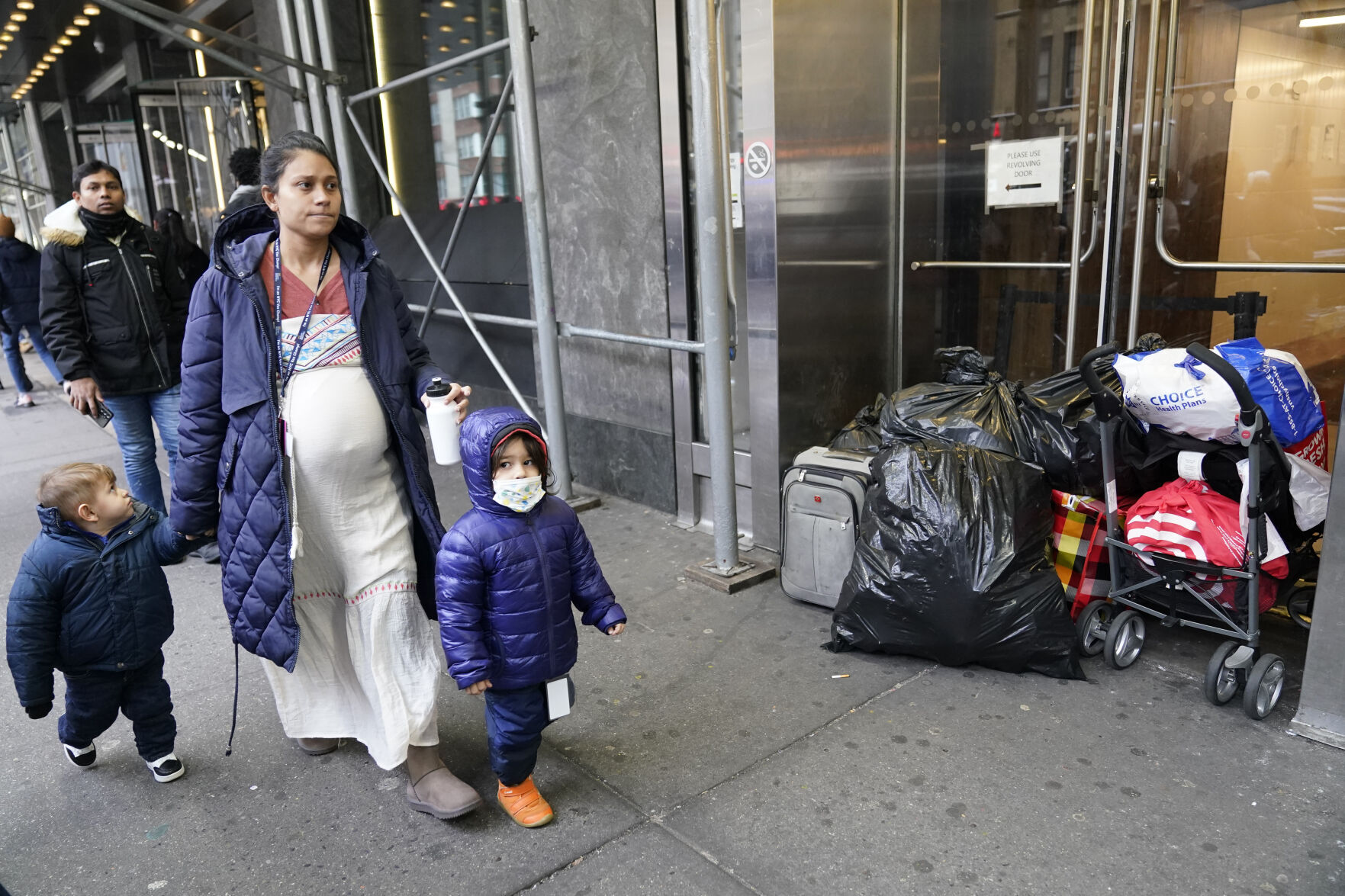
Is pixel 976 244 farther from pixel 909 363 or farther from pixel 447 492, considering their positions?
pixel 447 492

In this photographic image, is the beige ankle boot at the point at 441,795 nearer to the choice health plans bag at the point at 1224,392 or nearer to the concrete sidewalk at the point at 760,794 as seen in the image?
the concrete sidewalk at the point at 760,794

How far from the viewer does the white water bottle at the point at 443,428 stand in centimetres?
237

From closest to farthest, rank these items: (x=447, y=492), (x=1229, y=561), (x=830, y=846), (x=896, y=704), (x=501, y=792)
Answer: (x=830, y=846)
(x=501, y=792)
(x=1229, y=561)
(x=896, y=704)
(x=447, y=492)

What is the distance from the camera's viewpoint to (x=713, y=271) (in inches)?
149

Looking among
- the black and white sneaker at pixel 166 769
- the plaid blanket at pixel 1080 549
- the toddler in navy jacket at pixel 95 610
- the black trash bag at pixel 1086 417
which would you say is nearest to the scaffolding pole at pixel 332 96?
the toddler in navy jacket at pixel 95 610

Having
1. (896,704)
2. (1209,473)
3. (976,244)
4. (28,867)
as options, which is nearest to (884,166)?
(976,244)

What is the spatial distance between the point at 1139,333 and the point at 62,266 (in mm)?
4505

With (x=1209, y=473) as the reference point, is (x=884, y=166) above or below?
above

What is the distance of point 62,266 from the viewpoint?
13.6 feet

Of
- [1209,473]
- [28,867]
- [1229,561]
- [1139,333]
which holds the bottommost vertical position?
[28,867]

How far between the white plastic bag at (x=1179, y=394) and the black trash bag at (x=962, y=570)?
1.53ft

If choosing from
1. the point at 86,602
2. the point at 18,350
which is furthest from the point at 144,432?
the point at 18,350

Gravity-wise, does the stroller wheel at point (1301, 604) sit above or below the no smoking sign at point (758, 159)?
below

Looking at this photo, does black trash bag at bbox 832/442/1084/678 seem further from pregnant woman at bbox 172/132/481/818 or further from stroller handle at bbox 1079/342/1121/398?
pregnant woman at bbox 172/132/481/818
